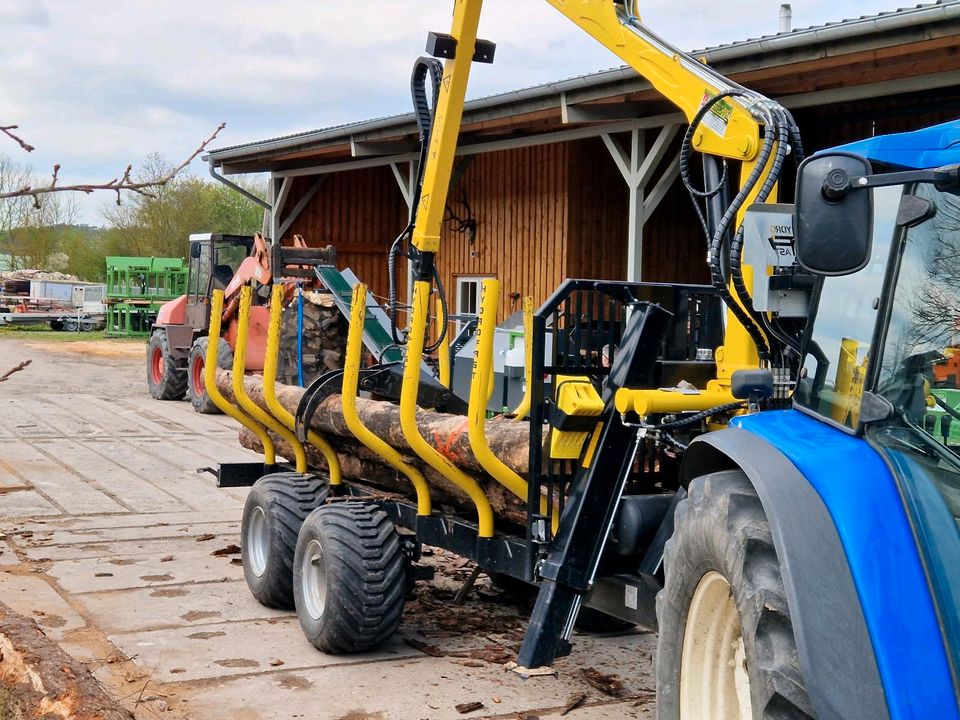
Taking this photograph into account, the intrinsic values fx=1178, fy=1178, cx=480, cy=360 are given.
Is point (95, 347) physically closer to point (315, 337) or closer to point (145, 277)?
point (145, 277)

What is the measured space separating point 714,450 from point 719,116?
1.78 meters

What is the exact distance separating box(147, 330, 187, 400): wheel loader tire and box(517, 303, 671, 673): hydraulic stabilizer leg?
15.7m

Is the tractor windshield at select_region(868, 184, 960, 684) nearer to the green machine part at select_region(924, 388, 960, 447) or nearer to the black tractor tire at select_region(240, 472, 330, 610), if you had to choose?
the green machine part at select_region(924, 388, 960, 447)

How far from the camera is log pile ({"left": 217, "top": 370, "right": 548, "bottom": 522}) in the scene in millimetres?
5141

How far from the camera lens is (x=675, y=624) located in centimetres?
359

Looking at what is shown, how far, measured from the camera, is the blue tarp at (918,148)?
116 inches

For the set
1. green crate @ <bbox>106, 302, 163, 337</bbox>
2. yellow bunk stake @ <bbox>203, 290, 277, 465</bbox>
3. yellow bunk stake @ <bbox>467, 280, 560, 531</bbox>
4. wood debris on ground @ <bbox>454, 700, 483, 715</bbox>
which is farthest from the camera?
green crate @ <bbox>106, 302, 163, 337</bbox>

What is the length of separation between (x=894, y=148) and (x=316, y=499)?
445cm

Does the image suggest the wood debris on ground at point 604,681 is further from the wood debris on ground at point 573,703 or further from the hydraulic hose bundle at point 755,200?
the hydraulic hose bundle at point 755,200

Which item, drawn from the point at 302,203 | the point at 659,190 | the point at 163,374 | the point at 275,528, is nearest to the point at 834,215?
the point at 275,528

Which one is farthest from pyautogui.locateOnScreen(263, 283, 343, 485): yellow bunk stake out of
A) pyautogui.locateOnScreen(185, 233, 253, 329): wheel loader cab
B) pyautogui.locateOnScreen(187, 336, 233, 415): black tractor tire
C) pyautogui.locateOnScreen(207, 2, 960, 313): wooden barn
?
pyautogui.locateOnScreen(185, 233, 253, 329): wheel loader cab

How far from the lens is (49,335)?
39.4m

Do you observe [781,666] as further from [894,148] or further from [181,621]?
[181,621]

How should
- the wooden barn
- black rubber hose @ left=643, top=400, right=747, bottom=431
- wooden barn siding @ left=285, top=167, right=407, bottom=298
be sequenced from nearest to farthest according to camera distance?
black rubber hose @ left=643, top=400, right=747, bottom=431 → the wooden barn → wooden barn siding @ left=285, top=167, right=407, bottom=298
